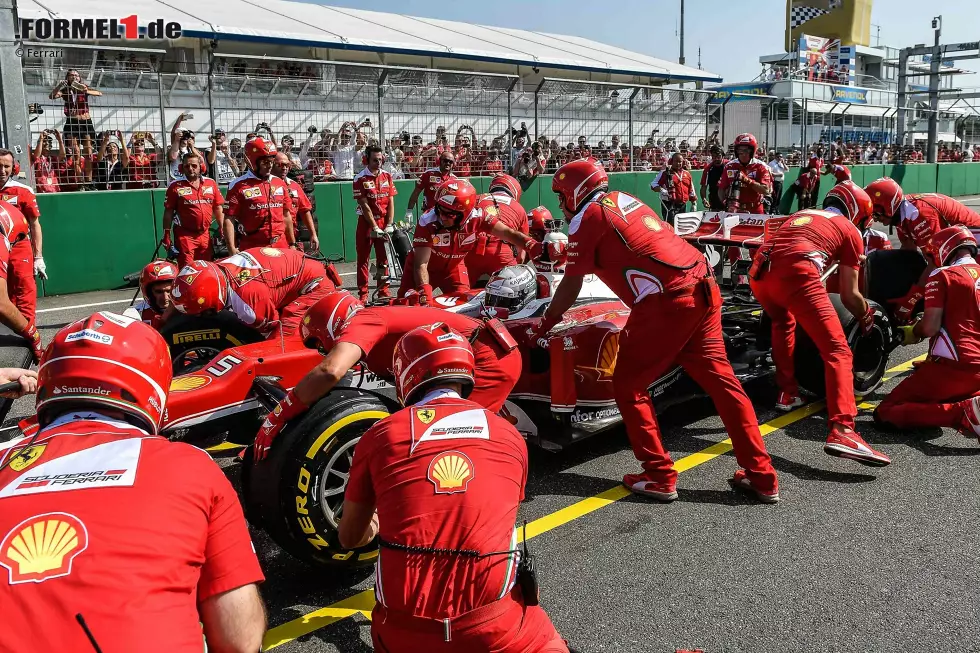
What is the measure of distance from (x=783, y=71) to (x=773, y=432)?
1560 inches

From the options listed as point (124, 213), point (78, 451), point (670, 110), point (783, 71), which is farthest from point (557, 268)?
point (783, 71)

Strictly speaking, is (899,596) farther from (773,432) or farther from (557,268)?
(557,268)

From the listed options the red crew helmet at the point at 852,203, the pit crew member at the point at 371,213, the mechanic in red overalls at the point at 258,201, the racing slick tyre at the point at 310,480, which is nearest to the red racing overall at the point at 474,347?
the racing slick tyre at the point at 310,480

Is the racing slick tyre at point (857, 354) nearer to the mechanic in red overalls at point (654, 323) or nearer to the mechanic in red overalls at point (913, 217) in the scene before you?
the mechanic in red overalls at point (913, 217)

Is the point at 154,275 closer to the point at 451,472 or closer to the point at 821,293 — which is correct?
the point at 451,472

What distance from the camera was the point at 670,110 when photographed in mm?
19531

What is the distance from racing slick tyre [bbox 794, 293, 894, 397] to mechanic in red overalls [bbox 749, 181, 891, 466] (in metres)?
0.09

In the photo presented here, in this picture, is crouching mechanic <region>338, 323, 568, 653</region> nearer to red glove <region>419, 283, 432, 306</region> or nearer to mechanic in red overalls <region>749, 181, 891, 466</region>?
mechanic in red overalls <region>749, 181, 891, 466</region>

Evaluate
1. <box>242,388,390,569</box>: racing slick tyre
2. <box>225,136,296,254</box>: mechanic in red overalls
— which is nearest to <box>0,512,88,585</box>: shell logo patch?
<box>242,388,390,569</box>: racing slick tyre

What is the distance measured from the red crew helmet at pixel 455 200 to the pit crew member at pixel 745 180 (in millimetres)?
6415

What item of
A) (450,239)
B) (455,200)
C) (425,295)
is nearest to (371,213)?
(450,239)

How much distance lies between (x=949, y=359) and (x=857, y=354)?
88 cm

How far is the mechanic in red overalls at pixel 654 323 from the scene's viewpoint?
14.4 feet

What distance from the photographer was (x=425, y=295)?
6383 millimetres
